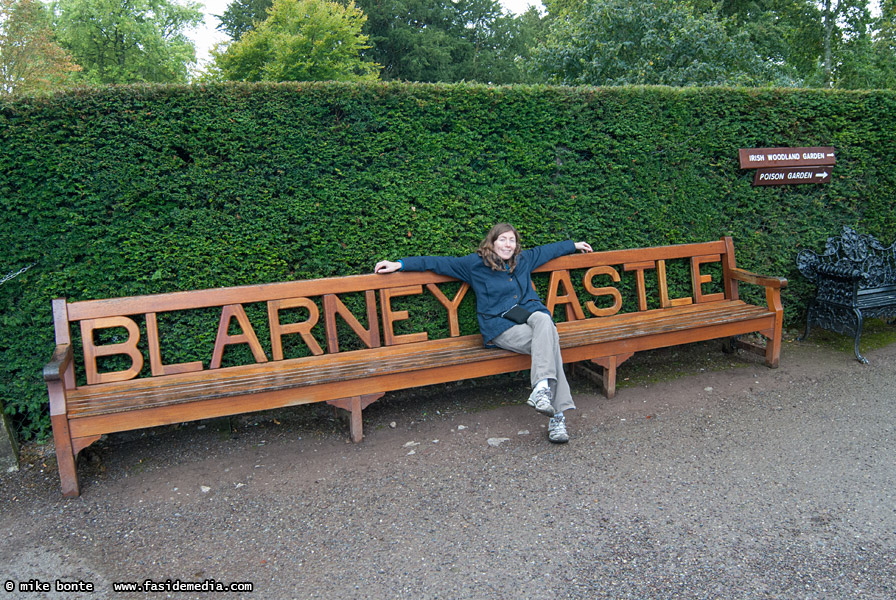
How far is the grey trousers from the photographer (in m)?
3.85

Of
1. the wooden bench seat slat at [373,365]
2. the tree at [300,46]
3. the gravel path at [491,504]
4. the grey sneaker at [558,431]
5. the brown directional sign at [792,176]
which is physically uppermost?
the tree at [300,46]

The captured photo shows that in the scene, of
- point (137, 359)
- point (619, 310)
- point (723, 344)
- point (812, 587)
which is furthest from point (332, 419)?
point (723, 344)

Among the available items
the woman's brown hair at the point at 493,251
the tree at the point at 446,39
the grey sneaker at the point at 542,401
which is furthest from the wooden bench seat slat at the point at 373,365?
the tree at the point at 446,39

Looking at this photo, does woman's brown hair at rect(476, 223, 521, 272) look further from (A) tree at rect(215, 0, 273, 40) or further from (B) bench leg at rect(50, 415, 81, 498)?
(A) tree at rect(215, 0, 273, 40)

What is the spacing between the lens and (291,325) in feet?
13.9

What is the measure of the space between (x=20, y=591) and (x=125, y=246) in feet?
7.20

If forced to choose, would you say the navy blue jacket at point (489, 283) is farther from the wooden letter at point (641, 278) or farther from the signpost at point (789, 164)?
the signpost at point (789, 164)

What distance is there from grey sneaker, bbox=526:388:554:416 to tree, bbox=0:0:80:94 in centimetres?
2451

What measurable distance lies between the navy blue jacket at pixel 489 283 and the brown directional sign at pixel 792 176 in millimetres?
2933

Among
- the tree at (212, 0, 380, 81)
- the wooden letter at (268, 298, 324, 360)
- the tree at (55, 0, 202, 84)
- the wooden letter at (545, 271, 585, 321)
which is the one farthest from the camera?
the tree at (55, 0, 202, 84)

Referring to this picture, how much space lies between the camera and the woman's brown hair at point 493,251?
14.2ft

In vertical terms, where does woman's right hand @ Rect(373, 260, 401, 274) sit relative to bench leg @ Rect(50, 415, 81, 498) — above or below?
above

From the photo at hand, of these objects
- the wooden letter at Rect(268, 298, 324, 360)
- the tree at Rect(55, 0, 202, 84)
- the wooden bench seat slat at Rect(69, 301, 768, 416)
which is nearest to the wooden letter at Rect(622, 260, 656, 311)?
the wooden bench seat slat at Rect(69, 301, 768, 416)

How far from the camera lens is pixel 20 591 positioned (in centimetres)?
263
